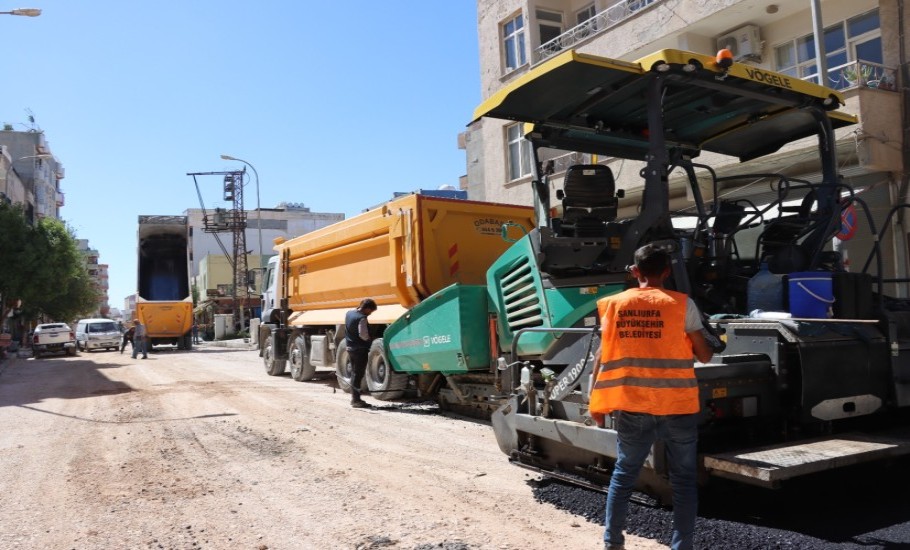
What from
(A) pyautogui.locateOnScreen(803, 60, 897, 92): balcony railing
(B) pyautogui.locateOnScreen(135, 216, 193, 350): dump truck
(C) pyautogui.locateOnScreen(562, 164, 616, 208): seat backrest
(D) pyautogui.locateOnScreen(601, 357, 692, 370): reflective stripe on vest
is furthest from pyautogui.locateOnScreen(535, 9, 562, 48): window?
(D) pyautogui.locateOnScreen(601, 357, 692, 370): reflective stripe on vest

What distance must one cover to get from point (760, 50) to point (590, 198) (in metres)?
12.4

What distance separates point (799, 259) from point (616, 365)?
1917 mm

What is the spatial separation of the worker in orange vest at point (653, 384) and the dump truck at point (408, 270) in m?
3.70

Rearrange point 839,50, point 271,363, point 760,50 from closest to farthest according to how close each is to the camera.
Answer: point 839,50, point 271,363, point 760,50

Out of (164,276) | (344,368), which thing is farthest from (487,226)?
(164,276)

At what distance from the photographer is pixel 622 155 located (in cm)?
567

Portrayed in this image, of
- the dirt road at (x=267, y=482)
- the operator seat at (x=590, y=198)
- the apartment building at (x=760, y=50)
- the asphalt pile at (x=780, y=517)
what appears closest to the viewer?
the asphalt pile at (x=780, y=517)

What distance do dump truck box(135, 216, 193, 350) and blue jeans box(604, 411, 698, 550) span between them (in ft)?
84.6

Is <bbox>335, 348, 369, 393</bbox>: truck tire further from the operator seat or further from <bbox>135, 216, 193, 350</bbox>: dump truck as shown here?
<bbox>135, 216, 193, 350</bbox>: dump truck

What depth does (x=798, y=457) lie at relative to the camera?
3.51 m

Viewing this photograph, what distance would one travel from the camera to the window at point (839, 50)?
13203 mm

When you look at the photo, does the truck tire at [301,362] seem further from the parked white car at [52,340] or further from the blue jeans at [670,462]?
the parked white car at [52,340]

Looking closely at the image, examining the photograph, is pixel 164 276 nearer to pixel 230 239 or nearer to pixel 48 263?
pixel 48 263

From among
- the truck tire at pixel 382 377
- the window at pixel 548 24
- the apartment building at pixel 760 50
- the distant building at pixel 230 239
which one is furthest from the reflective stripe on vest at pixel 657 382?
the distant building at pixel 230 239
